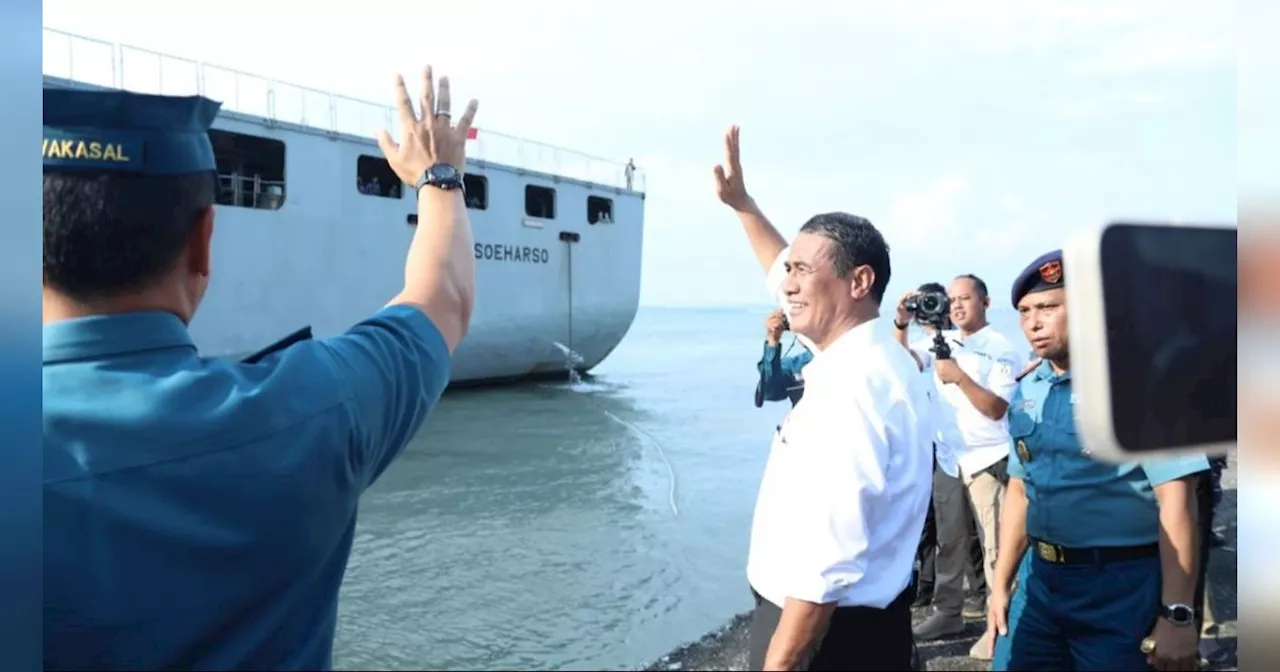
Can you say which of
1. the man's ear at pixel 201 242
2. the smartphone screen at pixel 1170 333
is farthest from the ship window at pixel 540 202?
the smartphone screen at pixel 1170 333

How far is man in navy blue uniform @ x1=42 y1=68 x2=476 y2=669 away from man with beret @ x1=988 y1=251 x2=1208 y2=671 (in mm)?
1910

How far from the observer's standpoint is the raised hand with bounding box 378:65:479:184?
4.57 feet

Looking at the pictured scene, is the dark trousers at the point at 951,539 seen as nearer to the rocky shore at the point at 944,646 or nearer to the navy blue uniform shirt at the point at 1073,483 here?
the rocky shore at the point at 944,646

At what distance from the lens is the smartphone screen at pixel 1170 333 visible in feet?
2.00

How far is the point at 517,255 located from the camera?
17.8 meters

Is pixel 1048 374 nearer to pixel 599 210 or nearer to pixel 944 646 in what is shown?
pixel 944 646

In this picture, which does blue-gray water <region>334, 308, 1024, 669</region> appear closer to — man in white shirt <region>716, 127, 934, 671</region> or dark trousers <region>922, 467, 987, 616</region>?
dark trousers <region>922, 467, 987, 616</region>

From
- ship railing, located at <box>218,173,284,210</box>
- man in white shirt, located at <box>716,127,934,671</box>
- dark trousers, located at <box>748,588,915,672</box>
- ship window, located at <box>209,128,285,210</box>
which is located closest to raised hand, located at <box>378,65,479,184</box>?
man in white shirt, located at <box>716,127,934,671</box>

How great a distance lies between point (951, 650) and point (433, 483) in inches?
259

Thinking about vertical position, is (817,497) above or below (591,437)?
above

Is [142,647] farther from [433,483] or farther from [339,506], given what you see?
[433,483]

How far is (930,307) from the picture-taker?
12.5 feet

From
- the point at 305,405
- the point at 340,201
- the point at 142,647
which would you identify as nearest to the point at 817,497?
the point at 305,405

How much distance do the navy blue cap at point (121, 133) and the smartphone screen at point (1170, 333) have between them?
0.92 meters
